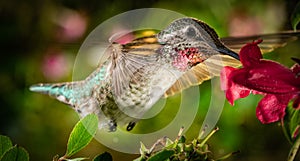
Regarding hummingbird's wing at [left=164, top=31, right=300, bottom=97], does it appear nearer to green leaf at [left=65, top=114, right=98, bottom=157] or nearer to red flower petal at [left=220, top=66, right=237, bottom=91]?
red flower petal at [left=220, top=66, right=237, bottom=91]

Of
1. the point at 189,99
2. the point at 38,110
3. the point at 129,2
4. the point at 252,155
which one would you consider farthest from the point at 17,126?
the point at 189,99

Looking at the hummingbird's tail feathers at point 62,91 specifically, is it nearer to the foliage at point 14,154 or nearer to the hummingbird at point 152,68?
the hummingbird at point 152,68

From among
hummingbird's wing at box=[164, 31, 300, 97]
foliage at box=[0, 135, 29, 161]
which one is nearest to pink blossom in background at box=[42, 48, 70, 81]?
hummingbird's wing at box=[164, 31, 300, 97]

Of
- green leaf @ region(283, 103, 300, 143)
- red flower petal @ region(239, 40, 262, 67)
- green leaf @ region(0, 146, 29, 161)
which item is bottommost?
green leaf @ region(283, 103, 300, 143)

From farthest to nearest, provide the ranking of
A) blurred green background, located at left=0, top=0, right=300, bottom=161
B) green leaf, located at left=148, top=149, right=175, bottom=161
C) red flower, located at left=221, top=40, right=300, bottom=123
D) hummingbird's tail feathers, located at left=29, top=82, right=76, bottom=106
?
blurred green background, located at left=0, top=0, right=300, bottom=161
hummingbird's tail feathers, located at left=29, top=82, right=76, bottom=106
red flower, located at left=221, top=40, right=300, bottom=123
green leaf, located at left=148, top=149, right=175, bottom=161

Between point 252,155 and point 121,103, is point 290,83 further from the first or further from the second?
point 252,155

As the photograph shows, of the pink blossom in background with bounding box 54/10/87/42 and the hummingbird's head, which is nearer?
the hummingbird's head
